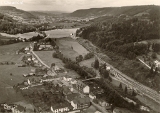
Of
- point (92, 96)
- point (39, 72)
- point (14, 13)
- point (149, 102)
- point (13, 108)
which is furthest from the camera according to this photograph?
point (14, 13)

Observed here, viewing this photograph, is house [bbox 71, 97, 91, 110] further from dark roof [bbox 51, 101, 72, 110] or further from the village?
dark roof [bbox 51, 101, 72, 110]

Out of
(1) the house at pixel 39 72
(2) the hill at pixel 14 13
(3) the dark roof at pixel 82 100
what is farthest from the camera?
(2) the hill at pixel 14 13

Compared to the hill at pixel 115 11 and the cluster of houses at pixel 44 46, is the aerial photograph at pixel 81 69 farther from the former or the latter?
the hill at pixel 115 11

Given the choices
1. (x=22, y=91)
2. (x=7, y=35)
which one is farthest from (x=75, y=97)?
(x=7, y=35)

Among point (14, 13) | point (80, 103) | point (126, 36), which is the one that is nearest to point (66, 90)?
point (80, 103)

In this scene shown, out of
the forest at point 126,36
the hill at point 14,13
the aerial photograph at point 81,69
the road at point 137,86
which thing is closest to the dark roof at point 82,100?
the aerial photograph at point 81,69

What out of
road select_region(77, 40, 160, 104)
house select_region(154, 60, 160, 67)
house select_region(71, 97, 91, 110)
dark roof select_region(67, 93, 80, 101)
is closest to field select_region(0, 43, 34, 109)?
dark roof select_region(67, 93, 80, 101)

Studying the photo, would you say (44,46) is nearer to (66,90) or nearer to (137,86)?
(66,90)

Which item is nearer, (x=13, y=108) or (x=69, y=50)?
(x=13, y=108)

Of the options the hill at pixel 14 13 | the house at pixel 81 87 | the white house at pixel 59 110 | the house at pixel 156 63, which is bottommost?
the white house at pixel 59 110
